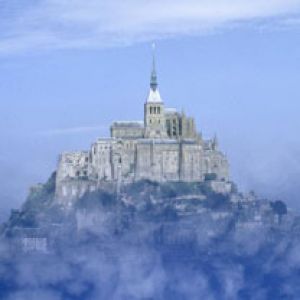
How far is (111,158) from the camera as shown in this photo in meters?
179

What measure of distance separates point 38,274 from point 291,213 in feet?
42.9

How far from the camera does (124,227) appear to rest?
590 feet

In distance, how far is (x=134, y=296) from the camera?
176250 mm

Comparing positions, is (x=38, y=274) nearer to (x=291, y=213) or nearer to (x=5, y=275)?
(x=5, y=275)

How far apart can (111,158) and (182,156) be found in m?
3.28

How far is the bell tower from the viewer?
180375 millimetres

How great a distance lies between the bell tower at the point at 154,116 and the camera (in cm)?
18038

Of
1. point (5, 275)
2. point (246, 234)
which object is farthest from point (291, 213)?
point (5, 275)

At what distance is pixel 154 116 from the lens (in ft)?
595

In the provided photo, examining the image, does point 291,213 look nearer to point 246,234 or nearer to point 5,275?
point 246,234

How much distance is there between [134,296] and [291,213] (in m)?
10.4

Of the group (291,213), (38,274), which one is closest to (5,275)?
(38,274)

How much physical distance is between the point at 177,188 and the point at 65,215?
5350 millimetres

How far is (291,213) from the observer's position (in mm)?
182625
